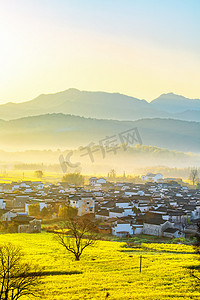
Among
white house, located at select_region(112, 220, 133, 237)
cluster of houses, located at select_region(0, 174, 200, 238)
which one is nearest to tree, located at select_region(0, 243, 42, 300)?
white house, located at select_region(112, 220, 133, 237)

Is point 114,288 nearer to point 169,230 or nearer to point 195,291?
point 195,291

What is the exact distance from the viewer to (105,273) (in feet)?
95.6

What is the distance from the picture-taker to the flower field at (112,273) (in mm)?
23766

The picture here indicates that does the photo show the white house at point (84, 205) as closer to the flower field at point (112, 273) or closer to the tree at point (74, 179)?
the flower field at point (112, 273)

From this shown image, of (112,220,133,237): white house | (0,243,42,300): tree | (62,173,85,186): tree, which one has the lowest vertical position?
(112,220,133,237): white house

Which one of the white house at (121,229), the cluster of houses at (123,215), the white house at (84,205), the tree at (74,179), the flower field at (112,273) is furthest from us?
the tree at (74,179)

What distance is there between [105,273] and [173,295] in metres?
7.08

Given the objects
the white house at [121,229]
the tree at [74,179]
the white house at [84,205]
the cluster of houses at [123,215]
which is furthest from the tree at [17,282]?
the tree at [74,179]

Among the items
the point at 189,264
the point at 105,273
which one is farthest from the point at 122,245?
the point at 105,273

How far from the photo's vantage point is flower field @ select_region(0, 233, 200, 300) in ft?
78.0

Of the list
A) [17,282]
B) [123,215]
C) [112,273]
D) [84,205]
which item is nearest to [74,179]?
→ [84,205]

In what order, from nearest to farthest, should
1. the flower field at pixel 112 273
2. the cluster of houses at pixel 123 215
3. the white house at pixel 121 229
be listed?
1. the flower field at pixel 112 273
2. the white house at pixel 121 229
3. the cluster of houses at pixel 123 215

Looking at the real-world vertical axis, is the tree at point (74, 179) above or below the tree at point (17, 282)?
above

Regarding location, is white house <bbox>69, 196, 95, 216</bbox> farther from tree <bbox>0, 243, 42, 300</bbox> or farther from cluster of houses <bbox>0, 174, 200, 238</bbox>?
tree <bbox>0, 243, 42, 300</bbox>
